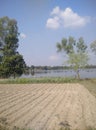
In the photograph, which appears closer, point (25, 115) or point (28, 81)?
point (25, 115)

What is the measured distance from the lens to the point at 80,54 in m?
43.8

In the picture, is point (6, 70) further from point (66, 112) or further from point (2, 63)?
point (66, 112)

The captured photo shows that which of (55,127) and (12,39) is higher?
(12,39)

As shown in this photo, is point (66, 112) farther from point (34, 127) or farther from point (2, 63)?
point (2, 63)

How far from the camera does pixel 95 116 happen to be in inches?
386

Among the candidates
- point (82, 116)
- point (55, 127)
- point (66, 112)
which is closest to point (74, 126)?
point (55, 127)

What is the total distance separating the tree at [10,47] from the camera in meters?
44.7

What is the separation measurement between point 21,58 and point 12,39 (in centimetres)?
499

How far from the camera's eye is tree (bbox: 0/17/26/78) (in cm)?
4466

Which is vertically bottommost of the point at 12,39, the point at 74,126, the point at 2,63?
the point at 74,126

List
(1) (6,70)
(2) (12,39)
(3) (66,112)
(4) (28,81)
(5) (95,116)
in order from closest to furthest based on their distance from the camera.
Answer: (5) (95,116) → (3) (66,112) → (4) (28,81) → (1) (6,70) → (2) (12,39)

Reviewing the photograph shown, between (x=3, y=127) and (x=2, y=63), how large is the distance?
37.8 m

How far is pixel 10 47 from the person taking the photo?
47.3 m

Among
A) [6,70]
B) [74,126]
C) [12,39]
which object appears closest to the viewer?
[74,126]
